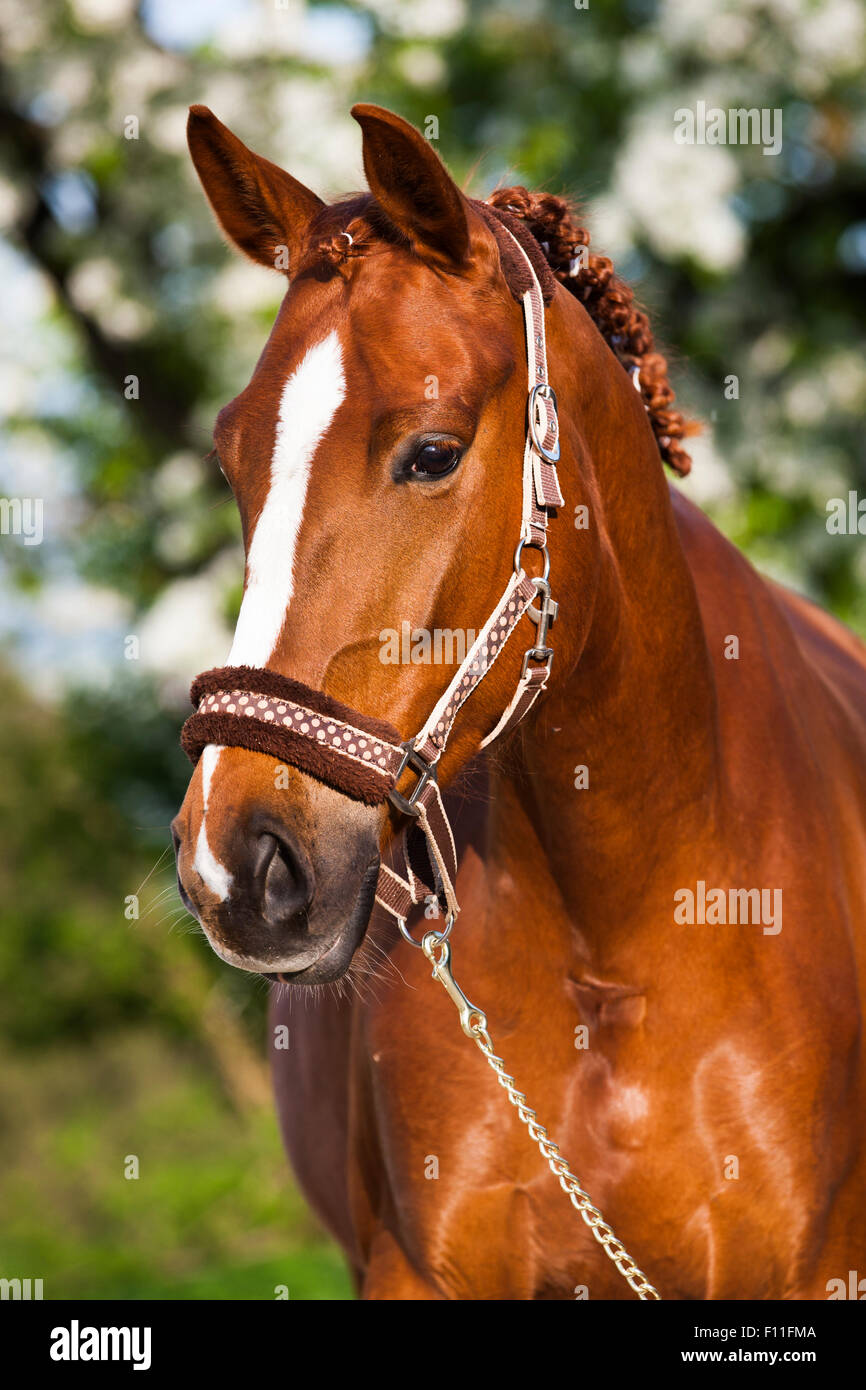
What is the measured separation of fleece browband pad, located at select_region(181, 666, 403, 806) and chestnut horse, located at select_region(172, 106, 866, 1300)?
0.02m

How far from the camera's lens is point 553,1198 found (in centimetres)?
249

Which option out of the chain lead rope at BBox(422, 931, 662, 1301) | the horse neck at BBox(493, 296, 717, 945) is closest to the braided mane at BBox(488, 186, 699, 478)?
the horse neck at BBox(493, 296, 717, 945)

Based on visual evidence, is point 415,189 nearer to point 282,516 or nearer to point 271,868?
point 282,516

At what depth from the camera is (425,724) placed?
2062mm

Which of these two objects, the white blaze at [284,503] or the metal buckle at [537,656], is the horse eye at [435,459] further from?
the metal buckle at [537,656]

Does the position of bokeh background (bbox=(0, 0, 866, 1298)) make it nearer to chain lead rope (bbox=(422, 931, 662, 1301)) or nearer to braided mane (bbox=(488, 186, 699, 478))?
braided mane (bbox=(488, 186, 699, 478))

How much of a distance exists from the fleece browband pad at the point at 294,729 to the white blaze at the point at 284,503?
44 mm

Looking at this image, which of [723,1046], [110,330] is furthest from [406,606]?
[110,330]

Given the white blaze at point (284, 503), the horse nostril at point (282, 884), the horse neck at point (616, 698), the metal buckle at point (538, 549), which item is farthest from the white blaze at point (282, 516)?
the horse neck at point (616, 698)

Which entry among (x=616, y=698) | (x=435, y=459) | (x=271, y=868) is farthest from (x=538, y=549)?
(x=271, y=868)

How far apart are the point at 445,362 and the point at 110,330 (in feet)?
21.6

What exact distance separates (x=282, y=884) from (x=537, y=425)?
828mm

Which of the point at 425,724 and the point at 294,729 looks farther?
the point at 425,724

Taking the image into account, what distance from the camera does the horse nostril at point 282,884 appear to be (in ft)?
6.07
